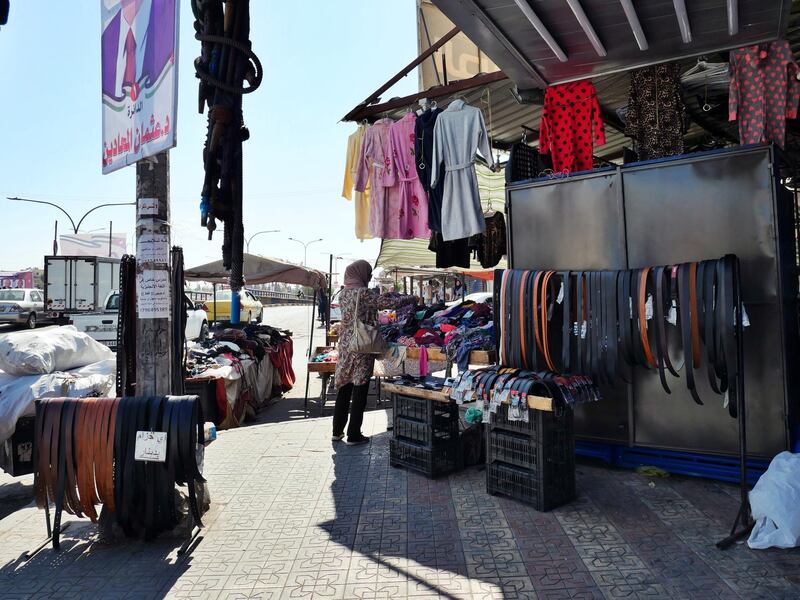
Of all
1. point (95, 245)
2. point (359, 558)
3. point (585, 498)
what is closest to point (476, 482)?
point (585, 498)

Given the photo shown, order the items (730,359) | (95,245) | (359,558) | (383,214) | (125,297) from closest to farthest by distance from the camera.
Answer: (359,558), (730,359), (125,297), (383,214), (95,245)

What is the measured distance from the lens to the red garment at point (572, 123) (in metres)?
5.47

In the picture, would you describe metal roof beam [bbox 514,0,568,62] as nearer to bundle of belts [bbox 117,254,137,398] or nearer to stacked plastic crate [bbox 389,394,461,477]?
stacked plastic crate [bbox 389,394,461,477]

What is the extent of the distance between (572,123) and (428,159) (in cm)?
151

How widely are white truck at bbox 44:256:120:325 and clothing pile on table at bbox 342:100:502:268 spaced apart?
47.9ft

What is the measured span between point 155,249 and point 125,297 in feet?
1.73

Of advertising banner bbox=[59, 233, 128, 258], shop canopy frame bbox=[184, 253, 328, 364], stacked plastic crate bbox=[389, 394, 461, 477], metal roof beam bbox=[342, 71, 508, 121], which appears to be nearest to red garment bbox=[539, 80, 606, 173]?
metal roof beam bbox=[342, 71, 508, 121]

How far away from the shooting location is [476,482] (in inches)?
185

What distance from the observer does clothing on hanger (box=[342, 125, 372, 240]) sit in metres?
6.73

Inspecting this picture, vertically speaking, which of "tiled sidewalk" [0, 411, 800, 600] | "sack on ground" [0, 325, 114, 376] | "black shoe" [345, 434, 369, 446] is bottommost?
"tiled sidewalk" [0, 411, 800, 600]

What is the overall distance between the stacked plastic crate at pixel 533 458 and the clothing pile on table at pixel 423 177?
2235 millimetres

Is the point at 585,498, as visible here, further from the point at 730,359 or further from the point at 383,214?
the point at 383,214

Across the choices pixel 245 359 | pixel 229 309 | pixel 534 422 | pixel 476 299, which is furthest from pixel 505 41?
pixel 229 309

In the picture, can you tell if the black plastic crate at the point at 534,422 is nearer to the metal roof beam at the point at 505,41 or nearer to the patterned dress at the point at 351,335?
the patterned dress at the point at 351,335
